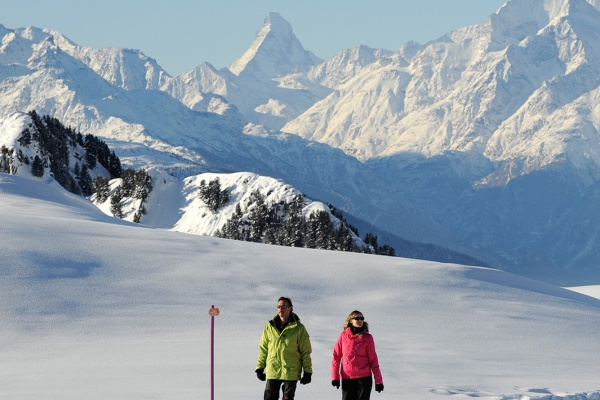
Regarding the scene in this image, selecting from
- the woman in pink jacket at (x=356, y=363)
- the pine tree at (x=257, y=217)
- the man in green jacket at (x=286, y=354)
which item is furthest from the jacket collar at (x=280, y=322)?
the pine tree at (x=257, y=217)

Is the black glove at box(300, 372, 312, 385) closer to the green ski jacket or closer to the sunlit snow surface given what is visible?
the green ski jacket

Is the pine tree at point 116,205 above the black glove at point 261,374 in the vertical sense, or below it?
above

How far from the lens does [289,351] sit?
61.7ft

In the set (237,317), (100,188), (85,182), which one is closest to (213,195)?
(100,188)

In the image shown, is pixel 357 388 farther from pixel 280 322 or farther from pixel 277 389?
pixel 280 322

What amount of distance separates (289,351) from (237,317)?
13.6 metres

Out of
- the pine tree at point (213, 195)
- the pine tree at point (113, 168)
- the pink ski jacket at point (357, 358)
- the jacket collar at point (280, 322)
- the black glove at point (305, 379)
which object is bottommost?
the black glove at point (305, 379)

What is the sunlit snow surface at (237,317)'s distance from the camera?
23.9 metres

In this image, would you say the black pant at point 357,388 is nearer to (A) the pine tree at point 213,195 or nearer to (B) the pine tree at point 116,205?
(A) the pine tree at point 213,195

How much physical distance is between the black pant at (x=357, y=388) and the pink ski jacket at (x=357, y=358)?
0.31 ft

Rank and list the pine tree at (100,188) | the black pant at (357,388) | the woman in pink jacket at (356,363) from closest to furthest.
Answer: the woman in pink jacket at (356,363), the black pant at (357,388), the pine tree at (100,188)

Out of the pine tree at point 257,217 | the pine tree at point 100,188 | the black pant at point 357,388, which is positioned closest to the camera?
the black pant at point 357,388

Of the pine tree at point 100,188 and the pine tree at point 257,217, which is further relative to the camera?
the pine tree at point 100,188

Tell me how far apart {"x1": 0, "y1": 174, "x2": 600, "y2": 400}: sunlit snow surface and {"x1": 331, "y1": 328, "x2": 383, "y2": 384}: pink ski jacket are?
9.78 feet
